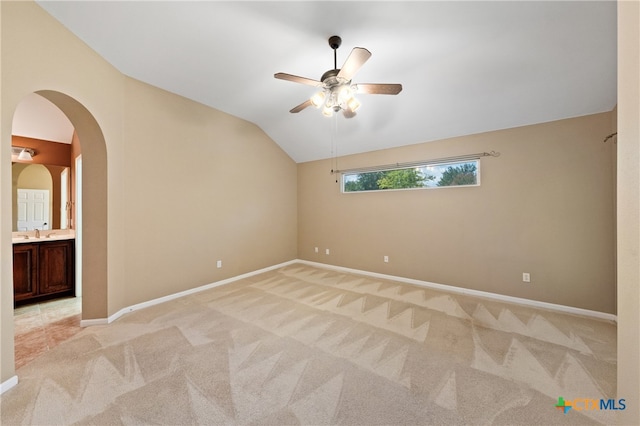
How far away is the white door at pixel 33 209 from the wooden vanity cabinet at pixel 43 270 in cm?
66

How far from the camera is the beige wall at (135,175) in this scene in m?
1.81

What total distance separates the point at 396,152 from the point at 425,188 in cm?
85

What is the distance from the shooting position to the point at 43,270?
3230 millimetres

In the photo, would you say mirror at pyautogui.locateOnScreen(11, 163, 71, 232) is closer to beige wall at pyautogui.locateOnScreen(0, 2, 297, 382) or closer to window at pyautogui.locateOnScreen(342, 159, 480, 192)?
beige wall at pyautogui.locateOnScreen(0, 2, 297, 382)

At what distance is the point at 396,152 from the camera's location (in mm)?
4289

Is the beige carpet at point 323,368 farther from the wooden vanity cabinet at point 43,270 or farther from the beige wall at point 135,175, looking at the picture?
the wooden vanity cabinet at point 43,270

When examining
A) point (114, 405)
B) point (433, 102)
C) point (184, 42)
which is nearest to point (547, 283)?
point (433, 102)

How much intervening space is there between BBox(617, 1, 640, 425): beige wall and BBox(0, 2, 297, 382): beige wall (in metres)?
3.45

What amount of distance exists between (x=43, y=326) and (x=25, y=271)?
3.54 ft

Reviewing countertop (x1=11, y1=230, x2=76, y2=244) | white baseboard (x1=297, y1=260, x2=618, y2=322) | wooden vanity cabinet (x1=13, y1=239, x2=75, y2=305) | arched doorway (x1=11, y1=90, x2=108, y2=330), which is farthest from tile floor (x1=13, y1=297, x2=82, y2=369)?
white baseboard (x1=297, y1=260, x2=618, y2=322)

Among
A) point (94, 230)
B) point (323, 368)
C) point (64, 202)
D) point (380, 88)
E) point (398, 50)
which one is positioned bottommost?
point (323, 368)

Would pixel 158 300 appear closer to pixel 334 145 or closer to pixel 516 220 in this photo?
pixel 334 145

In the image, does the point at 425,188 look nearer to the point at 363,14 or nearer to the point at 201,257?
the point at 363,14

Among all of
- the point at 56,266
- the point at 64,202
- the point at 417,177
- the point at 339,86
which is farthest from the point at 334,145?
the point at 56,266
